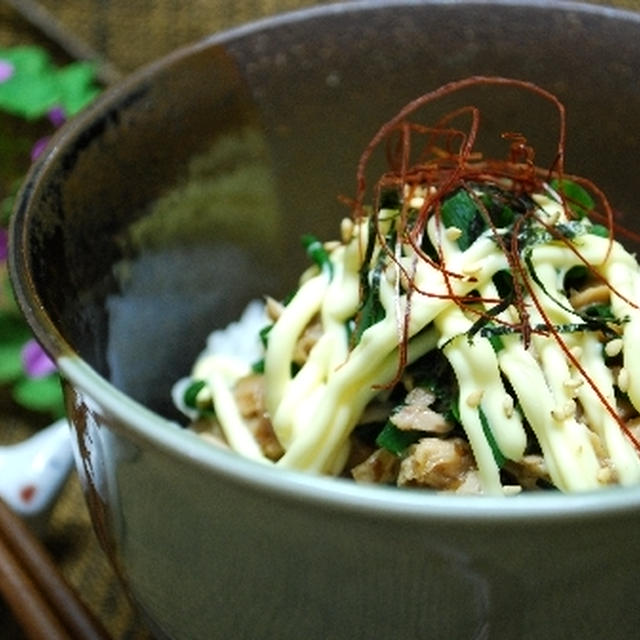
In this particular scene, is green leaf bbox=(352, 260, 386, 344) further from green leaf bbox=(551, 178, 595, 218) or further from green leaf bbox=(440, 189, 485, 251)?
green leaf bbox=(551, 178, 595, 218)

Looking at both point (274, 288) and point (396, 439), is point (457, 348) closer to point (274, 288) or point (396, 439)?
point (396, 439)

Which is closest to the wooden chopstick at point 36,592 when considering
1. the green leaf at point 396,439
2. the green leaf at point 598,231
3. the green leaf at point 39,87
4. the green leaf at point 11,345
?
the green leaf at point 396,439

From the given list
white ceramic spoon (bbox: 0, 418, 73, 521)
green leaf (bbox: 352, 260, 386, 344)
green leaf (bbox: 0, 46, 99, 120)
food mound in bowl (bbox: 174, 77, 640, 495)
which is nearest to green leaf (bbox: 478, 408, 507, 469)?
food mound in bowl (bbox: 174, 77, 640, 495)

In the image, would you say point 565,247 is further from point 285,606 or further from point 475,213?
point 285,606

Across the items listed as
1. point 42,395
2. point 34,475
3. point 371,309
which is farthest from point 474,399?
point 42,395

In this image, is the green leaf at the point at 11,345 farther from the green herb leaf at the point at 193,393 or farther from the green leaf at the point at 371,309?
the green leaf at the point at 371,309

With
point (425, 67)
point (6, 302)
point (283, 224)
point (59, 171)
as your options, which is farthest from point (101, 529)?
point (6, 302)
